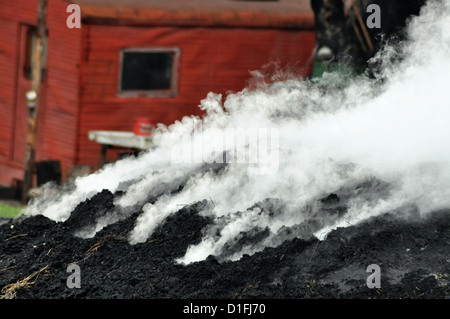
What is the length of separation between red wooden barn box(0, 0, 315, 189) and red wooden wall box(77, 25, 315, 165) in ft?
0.05

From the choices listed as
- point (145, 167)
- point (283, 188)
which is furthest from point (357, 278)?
point (145, 167)

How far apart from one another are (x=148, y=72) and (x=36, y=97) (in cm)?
177

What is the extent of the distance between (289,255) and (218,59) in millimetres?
8279

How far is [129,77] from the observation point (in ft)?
44.3

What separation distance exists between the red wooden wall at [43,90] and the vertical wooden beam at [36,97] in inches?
11.5

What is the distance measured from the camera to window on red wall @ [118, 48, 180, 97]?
44.1 feet

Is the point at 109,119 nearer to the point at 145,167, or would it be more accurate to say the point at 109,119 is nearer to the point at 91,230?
the point at 145,167
